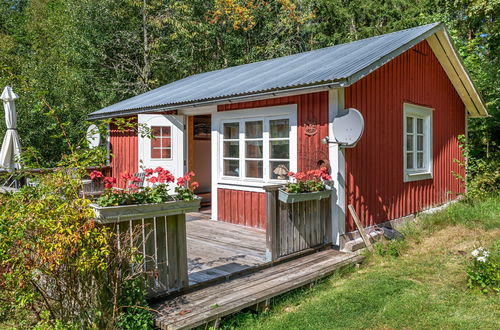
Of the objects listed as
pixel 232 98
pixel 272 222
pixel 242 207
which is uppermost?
pixel 232 98

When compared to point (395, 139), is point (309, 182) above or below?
below

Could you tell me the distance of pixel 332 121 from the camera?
550cm

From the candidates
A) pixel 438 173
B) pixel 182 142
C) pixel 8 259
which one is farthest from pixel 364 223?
pixel 8 259

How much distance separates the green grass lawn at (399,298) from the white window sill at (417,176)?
157 centimetres

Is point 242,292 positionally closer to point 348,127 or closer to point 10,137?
point 348,127

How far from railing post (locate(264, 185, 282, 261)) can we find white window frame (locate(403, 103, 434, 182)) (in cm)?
343

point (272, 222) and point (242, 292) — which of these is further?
point (272, 222)

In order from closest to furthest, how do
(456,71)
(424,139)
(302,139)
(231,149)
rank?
(302,139) < (231,149) < (424,139) < (456,71)

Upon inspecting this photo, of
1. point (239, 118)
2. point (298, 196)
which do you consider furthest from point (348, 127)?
point (239, 118)

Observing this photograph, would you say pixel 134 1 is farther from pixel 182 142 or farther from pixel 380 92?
pixel 380 92

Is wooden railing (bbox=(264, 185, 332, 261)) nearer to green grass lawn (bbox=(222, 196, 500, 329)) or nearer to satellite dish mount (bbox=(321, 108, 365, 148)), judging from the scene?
green grass lawn (bbox=(222, 196, 500, 329))

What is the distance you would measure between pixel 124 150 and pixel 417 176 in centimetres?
685

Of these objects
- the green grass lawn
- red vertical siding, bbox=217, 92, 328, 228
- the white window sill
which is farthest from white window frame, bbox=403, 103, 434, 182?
red vertical siding, bbox=217, 92, 328, 228

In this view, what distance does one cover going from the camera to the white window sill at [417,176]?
7170 mm
